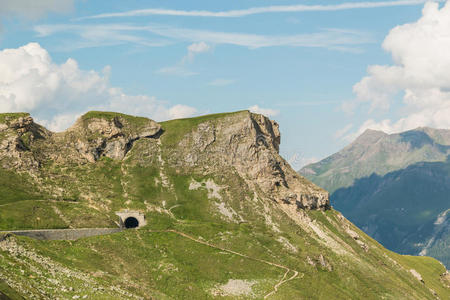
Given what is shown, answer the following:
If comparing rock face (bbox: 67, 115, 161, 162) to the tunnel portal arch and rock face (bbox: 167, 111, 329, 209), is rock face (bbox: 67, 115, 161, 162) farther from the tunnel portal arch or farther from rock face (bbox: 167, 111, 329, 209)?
the tunnel portal arch

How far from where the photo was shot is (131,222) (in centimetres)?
14950

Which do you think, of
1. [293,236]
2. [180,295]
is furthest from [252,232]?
[180,295]

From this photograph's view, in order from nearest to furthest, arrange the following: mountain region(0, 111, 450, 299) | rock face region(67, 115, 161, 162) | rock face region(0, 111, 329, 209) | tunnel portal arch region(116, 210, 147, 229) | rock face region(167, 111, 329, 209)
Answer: mountain region(0, 111, 450, 299), tunnel portal arch region(116, 210, 147, 229), rock face region(0, 111, 329, 209), rock face region(67, 115, 161, 162), rock face region(167, 111, 329, 209)

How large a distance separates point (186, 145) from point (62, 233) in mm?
81084

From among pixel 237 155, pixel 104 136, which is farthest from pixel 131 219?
pixel 237 155

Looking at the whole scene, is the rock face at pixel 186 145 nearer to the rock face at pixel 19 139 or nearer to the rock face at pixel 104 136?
the rock face at pixel 104 136

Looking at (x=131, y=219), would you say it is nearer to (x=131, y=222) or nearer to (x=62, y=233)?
(x=131, y=222)

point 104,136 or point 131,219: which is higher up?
point 104,136

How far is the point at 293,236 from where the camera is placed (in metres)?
157

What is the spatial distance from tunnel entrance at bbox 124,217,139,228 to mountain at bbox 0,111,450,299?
377 centimetres

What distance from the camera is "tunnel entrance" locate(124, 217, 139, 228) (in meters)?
148

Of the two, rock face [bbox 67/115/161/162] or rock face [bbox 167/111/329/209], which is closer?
rock face [bbox 67/115/161/162]

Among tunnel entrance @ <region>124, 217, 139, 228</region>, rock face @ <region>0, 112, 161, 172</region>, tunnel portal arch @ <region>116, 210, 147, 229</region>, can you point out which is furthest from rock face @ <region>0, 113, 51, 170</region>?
tunnel entrance @ <region>124, 217, 139, 228</region>

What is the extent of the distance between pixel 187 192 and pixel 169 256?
48.8m
